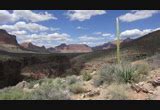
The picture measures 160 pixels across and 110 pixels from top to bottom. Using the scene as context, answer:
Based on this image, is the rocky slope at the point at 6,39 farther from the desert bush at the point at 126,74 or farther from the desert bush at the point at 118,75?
the desert bush at the point at 126,74

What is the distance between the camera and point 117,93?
30.5ft

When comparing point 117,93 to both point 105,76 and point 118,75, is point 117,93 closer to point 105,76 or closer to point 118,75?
point 118,75

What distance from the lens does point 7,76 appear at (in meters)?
43.6

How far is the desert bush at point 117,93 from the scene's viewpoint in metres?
9.17

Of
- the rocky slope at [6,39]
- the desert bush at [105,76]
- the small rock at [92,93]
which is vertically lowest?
the small rock at [92,93]

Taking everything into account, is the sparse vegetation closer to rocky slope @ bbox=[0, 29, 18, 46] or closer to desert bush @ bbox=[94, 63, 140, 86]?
desert bush @ bbox=[94, 63, 140, 86]

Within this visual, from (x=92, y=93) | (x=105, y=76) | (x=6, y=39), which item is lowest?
(x=92, y=93)

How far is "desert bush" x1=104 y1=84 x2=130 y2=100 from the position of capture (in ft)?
30.1

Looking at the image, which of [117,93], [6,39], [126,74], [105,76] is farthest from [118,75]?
[6,39]

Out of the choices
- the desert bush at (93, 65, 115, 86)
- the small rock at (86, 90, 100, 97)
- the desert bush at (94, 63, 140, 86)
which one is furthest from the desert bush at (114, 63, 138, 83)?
the small rock at (86, 90, 100, 97)

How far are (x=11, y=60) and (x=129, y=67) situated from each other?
35.7 meters

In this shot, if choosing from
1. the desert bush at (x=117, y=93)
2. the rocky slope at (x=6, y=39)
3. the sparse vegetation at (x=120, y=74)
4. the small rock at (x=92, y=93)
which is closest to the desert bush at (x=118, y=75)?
the sparse vegetation at (x=120, y=74)
